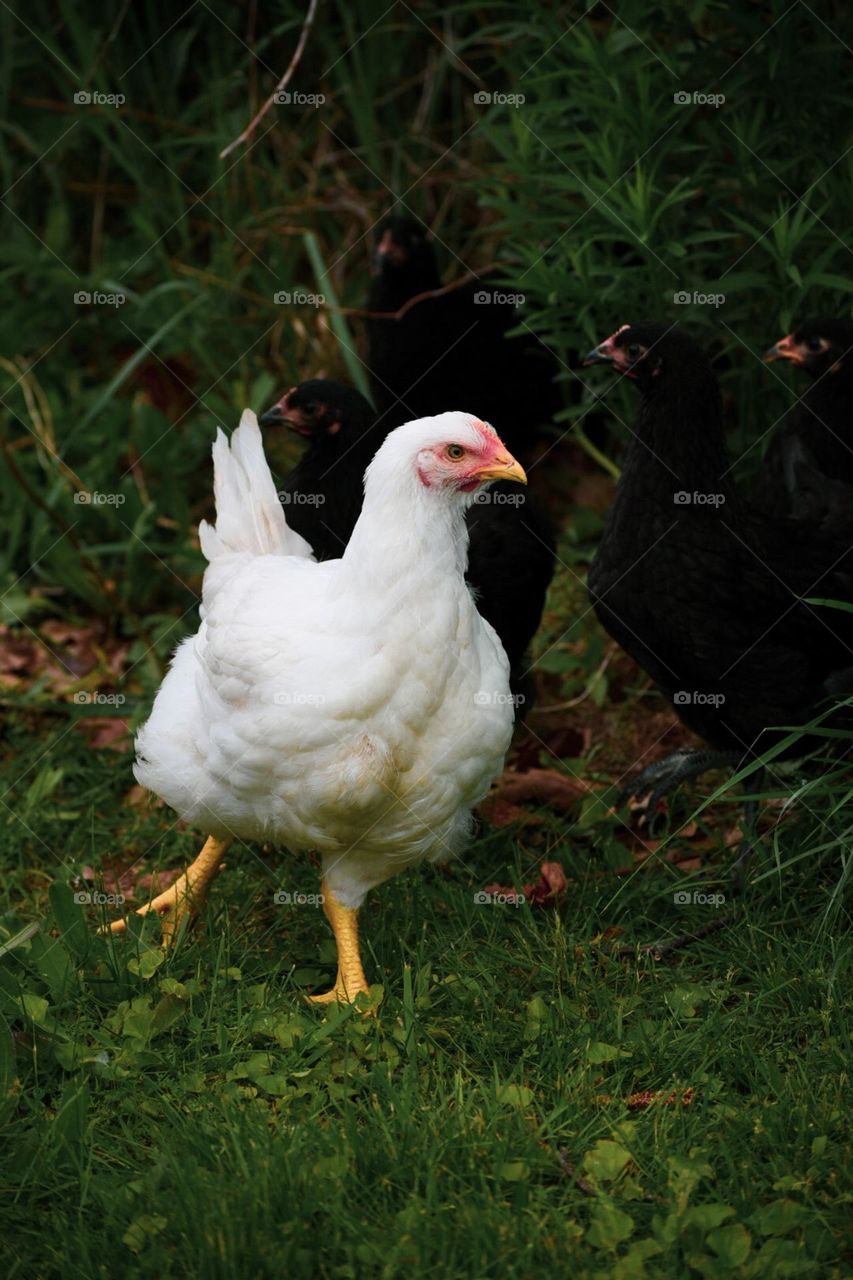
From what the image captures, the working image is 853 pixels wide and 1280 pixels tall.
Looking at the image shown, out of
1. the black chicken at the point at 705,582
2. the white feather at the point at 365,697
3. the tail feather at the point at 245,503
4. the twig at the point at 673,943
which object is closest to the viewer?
the white feather at the point at 365,697

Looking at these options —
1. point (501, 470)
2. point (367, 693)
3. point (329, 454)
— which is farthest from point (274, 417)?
point (367, 693)

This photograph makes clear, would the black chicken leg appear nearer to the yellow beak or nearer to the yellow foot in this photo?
the yellow foot

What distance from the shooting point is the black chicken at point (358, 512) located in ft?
13.7

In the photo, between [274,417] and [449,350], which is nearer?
[274,417]

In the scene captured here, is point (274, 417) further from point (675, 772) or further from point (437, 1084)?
point (437, 1084)

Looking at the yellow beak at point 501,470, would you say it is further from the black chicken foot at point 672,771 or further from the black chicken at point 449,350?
the black chicken at point 449,350

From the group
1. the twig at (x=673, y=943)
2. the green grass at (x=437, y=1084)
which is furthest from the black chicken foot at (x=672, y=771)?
the twig at (x=673, y=943)

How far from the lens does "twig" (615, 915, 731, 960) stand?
3403 millimetres

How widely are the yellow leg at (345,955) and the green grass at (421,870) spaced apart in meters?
0.07

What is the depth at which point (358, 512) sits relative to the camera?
421cm

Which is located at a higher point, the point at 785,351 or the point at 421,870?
the point at 785,351

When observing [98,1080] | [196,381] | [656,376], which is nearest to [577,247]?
[656,376]

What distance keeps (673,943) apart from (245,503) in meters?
1.51

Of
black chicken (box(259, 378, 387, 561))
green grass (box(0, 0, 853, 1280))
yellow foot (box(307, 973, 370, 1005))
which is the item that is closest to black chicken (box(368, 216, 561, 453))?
green grass (box(0, 0, 853, 1280))
